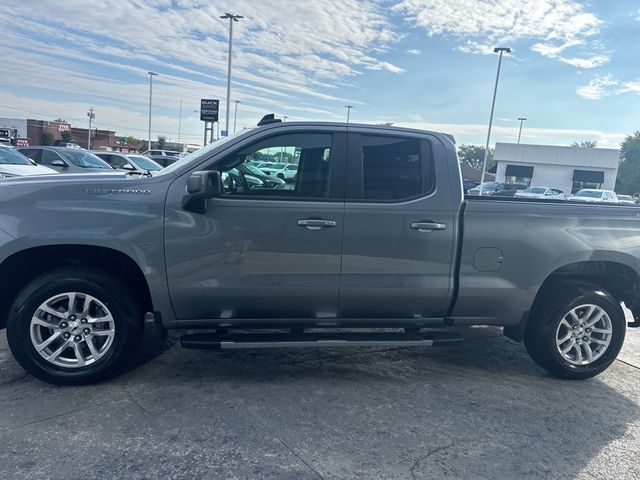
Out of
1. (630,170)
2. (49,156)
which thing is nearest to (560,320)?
(49,156)

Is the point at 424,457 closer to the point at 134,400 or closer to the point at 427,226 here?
the point at 427,226

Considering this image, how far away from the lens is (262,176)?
3.80m

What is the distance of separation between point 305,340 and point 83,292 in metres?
1.66

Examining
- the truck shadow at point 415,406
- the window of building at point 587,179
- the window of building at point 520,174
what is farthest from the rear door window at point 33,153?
the window of building at point 587,179

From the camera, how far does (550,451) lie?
315 centimetres

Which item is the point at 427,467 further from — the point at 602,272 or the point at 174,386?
the point at 602,272

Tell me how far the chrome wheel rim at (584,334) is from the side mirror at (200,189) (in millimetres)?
3113

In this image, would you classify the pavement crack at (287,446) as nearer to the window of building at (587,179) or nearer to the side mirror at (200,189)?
the side mirror at (200,189)

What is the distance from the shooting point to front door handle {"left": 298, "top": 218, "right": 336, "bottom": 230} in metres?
3.69

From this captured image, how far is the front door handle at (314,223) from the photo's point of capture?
12.1ft

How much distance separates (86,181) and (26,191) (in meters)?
0.40

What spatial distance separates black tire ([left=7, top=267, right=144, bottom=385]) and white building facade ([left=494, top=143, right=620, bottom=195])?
47.9m

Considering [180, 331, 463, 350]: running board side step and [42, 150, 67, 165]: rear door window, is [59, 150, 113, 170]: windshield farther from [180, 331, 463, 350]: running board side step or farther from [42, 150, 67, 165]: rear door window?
[180, 331, 463, 350]: running board side step

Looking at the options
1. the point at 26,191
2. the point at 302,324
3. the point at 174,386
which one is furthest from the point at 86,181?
the point at 302,324
